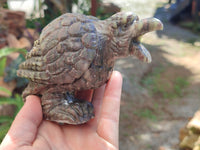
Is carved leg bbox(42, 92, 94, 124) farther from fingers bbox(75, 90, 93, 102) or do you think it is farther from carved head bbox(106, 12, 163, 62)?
carved head bbox(106, 12, 163, 62)

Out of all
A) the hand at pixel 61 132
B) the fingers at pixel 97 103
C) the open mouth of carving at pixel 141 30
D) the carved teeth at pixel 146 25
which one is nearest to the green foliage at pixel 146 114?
the fingers at pixel 97 103

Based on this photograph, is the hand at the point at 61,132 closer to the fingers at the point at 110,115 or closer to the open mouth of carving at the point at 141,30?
the fingers at the point at 110,115

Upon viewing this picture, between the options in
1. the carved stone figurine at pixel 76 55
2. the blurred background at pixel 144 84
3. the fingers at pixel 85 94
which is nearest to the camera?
the carved stone figurine at pixel 76 55

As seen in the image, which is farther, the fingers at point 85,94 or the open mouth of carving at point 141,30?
the fingers at point 85,94

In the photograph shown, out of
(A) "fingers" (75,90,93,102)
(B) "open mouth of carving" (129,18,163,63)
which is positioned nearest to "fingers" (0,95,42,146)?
(A) "fingers" (75,90,93,102)

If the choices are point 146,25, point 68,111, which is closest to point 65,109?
point 68,111

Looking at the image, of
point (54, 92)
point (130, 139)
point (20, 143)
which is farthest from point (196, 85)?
point (20, 143)

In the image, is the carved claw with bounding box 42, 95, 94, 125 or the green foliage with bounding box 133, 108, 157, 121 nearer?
the carved claw with bounding box 42, 95, 94, 125

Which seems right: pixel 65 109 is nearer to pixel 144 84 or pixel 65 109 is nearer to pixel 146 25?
pixel 146 25
